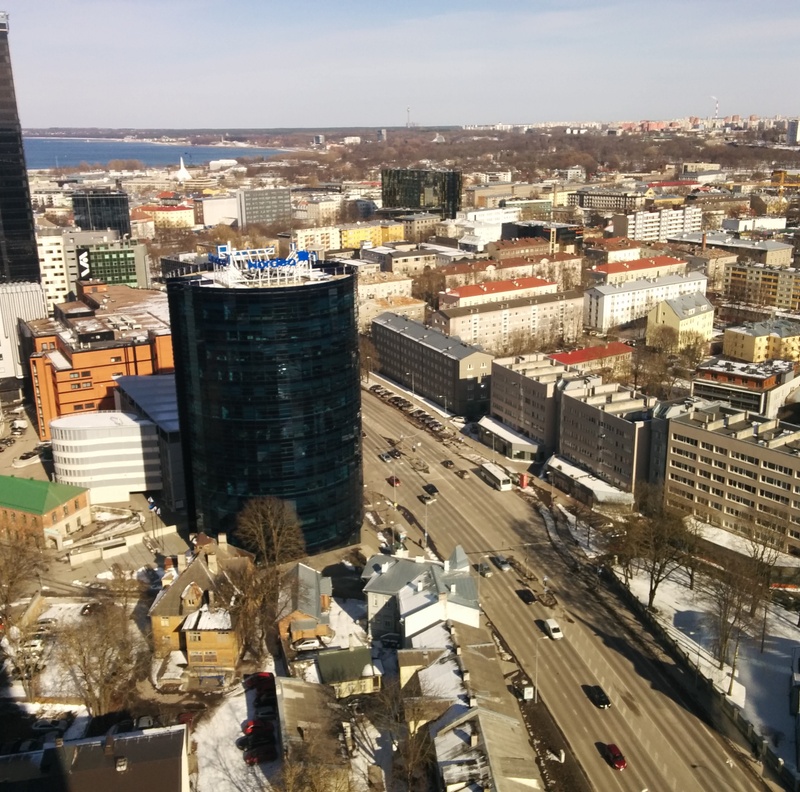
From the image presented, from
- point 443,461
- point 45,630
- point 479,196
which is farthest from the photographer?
point 479,196

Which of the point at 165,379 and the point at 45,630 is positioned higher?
the point at 165,379

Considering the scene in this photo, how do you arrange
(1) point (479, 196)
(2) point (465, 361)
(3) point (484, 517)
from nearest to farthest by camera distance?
(3) point (484, 517) → (2) point (465, 361) → (1) point (479, 196)

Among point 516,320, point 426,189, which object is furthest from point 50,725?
point 426,189

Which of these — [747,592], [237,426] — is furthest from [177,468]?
[747,592]

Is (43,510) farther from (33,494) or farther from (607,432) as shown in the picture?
(607,432)

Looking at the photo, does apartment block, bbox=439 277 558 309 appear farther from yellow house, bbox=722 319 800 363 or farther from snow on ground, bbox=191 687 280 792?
snow on ground, bbox=191 687 280 792

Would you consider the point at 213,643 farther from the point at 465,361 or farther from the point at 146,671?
the point at 465,361

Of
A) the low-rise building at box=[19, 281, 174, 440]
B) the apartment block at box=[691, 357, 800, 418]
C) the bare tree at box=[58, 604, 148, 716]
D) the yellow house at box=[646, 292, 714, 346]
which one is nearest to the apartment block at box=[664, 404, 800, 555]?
the apartment block at box=[691, 357, 800, 418]
